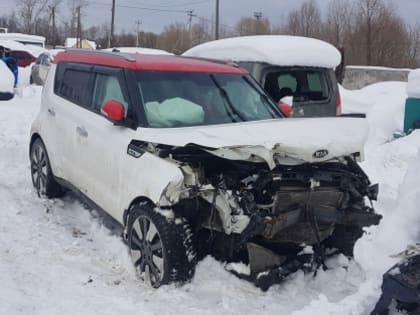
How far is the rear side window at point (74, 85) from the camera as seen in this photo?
588cm

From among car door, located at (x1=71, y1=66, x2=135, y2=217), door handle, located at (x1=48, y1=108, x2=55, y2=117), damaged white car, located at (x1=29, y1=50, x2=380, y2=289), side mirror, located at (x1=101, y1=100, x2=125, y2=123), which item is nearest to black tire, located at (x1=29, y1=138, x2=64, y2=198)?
door handle, located at (x1=48, y1=108, x2=55, y2=117)

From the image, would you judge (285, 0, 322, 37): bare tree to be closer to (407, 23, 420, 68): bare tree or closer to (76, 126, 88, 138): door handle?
(407, 23, 420, 68): bare tree

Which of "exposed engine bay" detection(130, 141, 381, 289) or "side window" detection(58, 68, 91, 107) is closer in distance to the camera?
"exposed engine bay" detection(130, 141, 381, 289)

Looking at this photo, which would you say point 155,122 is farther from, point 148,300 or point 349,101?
point 349,101

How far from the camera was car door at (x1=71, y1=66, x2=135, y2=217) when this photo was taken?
4902mm

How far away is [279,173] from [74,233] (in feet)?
8.07

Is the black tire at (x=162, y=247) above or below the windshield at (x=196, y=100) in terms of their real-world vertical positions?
below

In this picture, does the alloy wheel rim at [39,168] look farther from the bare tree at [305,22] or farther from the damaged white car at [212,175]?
the bare tree at [305,22]

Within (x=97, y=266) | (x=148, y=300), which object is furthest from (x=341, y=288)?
(x=97, y=266)

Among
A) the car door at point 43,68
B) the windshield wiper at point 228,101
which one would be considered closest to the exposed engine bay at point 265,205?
the windshield wiper at point 228,101

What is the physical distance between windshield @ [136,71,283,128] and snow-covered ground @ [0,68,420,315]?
1272 mm

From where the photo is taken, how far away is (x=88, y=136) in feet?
17.9

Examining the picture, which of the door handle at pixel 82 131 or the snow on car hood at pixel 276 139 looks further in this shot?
the door handle at pixel 82 131

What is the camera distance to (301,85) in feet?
27.1
